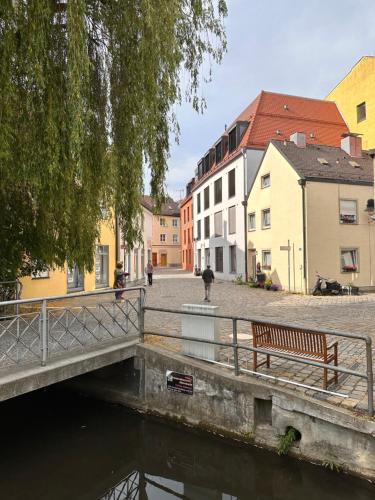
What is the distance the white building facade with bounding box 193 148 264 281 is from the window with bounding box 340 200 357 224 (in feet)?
23.1

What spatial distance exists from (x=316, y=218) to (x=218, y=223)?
1264 cm

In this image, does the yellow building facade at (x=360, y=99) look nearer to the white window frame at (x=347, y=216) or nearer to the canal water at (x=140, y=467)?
the white window frame at (x=347, y=216)

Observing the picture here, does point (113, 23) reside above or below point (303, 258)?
above

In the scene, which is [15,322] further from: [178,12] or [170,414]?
[178,12]

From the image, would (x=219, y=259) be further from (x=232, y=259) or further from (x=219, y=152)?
(x=219, y=152)

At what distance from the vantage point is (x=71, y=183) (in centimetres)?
583

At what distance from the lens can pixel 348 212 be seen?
19.4 metres

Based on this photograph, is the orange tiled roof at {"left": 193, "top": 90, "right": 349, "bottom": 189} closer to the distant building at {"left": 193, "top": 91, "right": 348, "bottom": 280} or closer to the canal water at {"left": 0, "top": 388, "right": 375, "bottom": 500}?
the distant building at {"left": 193, "top": 91, "right": 348, "bottom": 280}

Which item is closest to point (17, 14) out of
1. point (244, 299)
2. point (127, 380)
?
point (127, 380)

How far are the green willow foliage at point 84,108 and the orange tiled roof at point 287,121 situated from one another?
18.8 m

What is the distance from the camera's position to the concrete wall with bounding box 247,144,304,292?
61.7 feet

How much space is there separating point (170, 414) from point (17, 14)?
21.5 feet

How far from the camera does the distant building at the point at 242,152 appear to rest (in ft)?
82.7

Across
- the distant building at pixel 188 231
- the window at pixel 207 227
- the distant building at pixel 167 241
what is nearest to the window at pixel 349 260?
the window at pixel 207 227
